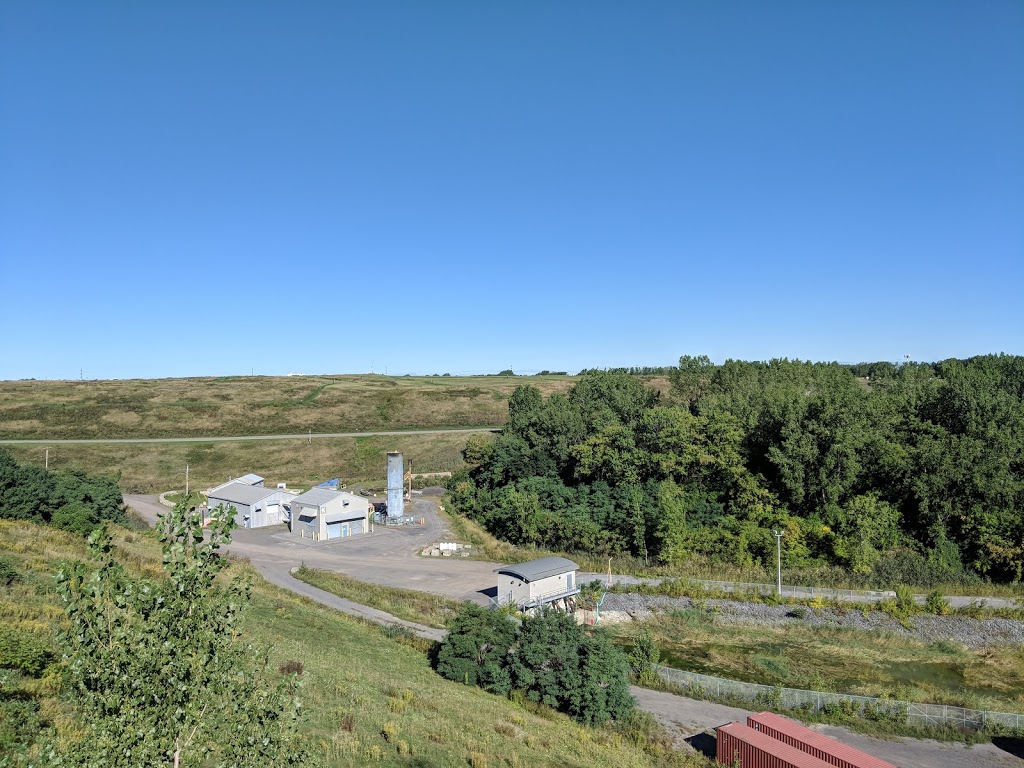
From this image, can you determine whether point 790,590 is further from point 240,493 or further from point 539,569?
point 240,493

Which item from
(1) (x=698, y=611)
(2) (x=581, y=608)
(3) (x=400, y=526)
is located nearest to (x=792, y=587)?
(1) (x=698, y=611)

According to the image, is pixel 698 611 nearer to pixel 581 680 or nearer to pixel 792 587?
pixel 792 587

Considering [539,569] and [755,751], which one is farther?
[539,569]

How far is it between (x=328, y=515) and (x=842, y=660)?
42756mm

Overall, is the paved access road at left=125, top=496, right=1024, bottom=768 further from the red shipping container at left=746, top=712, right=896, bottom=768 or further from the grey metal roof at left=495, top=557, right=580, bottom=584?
the grey metal roof at left=495, top=557, right=580, bottom=584

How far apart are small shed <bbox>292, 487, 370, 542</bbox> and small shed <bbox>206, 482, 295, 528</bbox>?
4.91m

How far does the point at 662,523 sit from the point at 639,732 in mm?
24963

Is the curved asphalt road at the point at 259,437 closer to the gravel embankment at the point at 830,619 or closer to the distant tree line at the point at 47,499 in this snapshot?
the distant tree line at the point at 47,499

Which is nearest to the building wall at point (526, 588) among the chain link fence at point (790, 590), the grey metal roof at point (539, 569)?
the grey metal roof at point (539, 569)

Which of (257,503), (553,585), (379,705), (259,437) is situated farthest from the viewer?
(259,437)

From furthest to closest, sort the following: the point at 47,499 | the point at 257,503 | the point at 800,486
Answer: the point at 257,503 < the point at 800,486 < the point at 47,499

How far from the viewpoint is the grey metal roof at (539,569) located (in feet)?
125

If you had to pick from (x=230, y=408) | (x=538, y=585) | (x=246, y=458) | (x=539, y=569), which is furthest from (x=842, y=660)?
(x=230, y=408)

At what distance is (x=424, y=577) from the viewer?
45.2m
